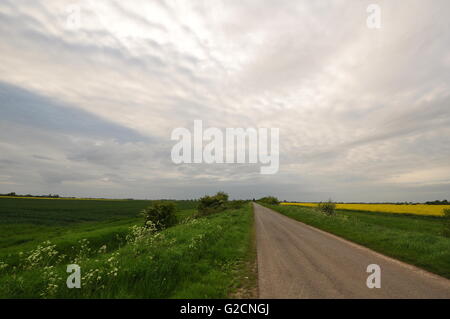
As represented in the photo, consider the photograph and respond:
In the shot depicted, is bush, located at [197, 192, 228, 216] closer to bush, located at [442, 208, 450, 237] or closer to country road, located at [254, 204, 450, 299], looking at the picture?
country road, located at [254, 204, 450, 299]

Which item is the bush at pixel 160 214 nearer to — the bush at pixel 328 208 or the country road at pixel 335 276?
the country road at pixel 335 276

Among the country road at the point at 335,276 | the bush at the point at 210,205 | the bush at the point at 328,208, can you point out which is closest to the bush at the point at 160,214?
the country road at the point at 335,276

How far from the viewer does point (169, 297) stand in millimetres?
5871

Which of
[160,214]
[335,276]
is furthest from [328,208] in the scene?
[335,276]

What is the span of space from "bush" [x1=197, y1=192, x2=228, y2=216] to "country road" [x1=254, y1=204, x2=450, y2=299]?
1311 inches

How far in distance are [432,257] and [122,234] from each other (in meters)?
23.3

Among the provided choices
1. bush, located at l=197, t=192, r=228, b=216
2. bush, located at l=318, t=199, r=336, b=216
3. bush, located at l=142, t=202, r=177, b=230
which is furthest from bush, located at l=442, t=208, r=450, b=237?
bush, located at l=197, t=192, r=228, b=216

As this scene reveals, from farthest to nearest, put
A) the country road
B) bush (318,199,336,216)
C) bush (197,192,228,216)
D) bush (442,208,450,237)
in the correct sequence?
bush (197,192,228,216) → bush (318,199,336,216) → bush (442,208,450,237) → the country road

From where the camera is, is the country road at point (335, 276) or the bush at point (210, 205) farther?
the bush at point (210, 205)

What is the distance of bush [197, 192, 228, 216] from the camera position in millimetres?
43688

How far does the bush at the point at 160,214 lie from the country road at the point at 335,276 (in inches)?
571

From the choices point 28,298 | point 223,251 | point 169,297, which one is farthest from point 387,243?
point 28,298

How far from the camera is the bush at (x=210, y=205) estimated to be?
43688 mm
